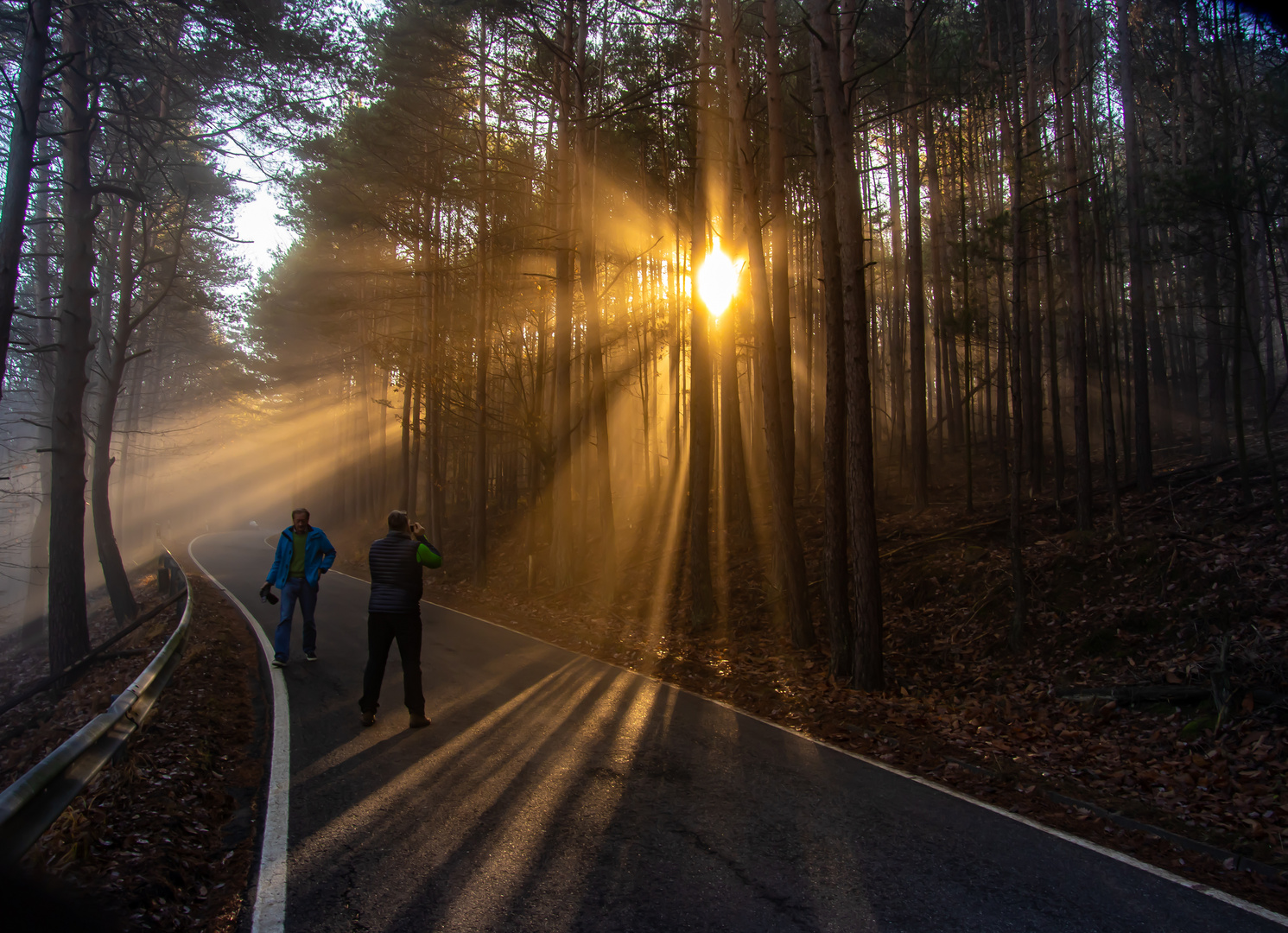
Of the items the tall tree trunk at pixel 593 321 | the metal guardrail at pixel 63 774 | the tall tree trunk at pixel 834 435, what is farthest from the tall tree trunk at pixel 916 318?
the metal guardrail at pixel 63 774

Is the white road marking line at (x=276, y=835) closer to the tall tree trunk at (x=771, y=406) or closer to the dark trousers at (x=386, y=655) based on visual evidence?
the dark trousers at (x=386, y=655)

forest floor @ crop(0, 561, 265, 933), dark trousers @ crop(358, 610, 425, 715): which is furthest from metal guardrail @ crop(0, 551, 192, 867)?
dark trousers @ crop(358, 610, 425, 715)

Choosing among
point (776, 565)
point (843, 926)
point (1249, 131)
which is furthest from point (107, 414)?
point (1249, 131)

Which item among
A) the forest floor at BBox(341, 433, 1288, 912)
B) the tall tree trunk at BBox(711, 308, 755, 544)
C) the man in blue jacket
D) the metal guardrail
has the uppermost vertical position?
the tall tree trunk at BBox(711, 308, 755, 544)

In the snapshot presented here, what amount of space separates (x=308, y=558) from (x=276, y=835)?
5.95 m

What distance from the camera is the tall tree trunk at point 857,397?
28.6ft

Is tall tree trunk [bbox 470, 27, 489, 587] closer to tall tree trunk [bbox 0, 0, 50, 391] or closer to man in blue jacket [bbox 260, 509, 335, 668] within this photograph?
man in blue jacket [bbox 260, 509, 335, 668]

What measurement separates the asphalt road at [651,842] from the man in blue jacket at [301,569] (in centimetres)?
254

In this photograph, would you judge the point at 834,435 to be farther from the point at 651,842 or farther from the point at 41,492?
the point at 41,492

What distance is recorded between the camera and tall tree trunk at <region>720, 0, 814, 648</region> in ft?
35.9

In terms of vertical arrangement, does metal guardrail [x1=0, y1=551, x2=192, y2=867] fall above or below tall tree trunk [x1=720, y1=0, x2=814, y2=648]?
below

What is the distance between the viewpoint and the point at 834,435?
9.29m

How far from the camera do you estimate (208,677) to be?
865cm

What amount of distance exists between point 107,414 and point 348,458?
2044 centimetres
